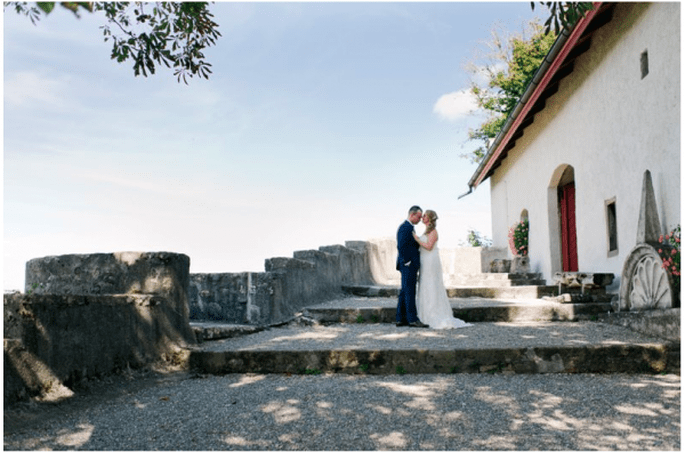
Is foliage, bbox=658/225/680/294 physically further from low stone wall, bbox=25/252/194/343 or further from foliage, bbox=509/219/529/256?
foliage, bbox=509/219/529/256

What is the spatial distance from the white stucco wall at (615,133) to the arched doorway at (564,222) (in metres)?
0.06

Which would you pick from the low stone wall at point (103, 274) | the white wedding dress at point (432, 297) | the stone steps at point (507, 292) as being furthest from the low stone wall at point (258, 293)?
the stone steps at point (507, 292)

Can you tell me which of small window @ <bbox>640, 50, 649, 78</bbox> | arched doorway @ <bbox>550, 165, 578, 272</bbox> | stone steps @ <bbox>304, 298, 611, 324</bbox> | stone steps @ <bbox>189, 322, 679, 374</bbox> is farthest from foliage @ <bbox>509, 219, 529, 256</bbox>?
stone steps @ <bbox>189, 322, 679, 374</bbox>

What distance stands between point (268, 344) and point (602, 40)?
265 inches

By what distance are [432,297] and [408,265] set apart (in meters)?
0.51

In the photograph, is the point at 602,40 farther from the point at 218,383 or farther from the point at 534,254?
the point at 218,383

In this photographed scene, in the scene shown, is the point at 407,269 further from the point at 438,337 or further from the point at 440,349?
the point at 440,349

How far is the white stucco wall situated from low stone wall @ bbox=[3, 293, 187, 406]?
557 centimetres

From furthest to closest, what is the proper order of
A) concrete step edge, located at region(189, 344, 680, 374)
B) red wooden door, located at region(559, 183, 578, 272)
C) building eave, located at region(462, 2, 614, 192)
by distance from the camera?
1. red wooden door, located at region(559, 183, 578, 272)
2. building eave, located at region(462, 2, 614, 192)
3. concrete step edge, located at region(189, 344, 680, 374)

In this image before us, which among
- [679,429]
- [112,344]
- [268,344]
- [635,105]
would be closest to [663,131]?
[635,105]

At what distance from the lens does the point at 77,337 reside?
436cm

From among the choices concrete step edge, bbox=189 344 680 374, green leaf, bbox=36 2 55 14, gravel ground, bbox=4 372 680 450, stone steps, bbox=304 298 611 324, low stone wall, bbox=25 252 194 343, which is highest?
green leaf, bbox=36 2 55 14

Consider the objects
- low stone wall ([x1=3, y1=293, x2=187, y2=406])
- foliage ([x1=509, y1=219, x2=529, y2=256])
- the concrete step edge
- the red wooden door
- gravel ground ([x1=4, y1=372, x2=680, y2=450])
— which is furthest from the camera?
foliage ([x1=509, y1=219, x2=529, y2=256])

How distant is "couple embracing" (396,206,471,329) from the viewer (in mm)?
7559
